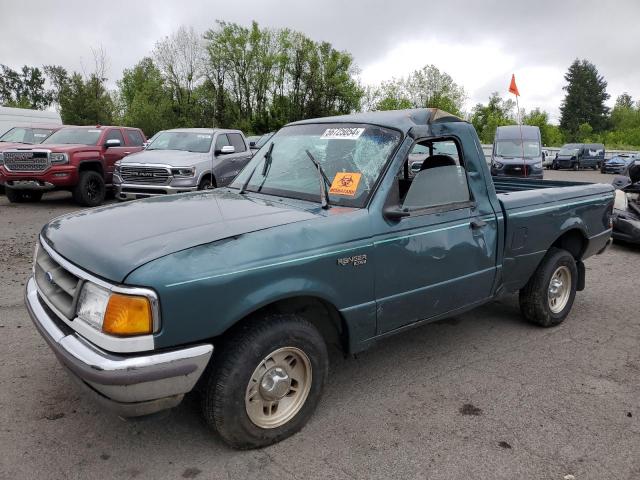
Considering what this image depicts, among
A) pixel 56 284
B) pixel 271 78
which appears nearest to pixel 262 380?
pixel 56 284

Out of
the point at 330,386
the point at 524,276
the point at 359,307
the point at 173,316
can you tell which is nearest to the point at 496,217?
the point at 524,276

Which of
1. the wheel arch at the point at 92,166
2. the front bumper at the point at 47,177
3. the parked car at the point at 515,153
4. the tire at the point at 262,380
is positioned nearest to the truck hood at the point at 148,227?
the tire at the point at 262,380

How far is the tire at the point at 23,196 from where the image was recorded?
1208cm

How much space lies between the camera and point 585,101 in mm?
72875

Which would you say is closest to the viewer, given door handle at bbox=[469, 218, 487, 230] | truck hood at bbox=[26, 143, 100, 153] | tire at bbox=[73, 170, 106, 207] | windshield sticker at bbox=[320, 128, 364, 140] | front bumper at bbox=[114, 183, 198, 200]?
windshield sticker at bbox=[320, 128, 364, 140]

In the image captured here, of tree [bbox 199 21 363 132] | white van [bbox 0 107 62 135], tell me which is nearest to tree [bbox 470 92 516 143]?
tree [bbox 199 21 363 132]

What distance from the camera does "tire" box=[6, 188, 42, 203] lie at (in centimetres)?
1208

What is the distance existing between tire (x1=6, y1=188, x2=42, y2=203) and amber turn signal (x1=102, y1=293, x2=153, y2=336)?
11.4 meters

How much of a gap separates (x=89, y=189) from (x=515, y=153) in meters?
14.4

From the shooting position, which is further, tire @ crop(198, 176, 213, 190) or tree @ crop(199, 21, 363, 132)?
tree @ crop(199, 21, 363, 132)

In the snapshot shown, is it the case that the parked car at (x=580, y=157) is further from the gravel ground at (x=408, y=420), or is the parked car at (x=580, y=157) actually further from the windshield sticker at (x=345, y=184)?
the windshield sticker at (x=345, y=184)

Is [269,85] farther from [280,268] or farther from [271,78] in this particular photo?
[280,268]

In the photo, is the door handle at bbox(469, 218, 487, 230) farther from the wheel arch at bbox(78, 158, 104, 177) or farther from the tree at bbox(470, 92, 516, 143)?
the tree at bbox(470, 92, 516, 143)

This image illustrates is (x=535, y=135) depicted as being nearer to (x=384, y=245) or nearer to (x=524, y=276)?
(x=524, y=276)
